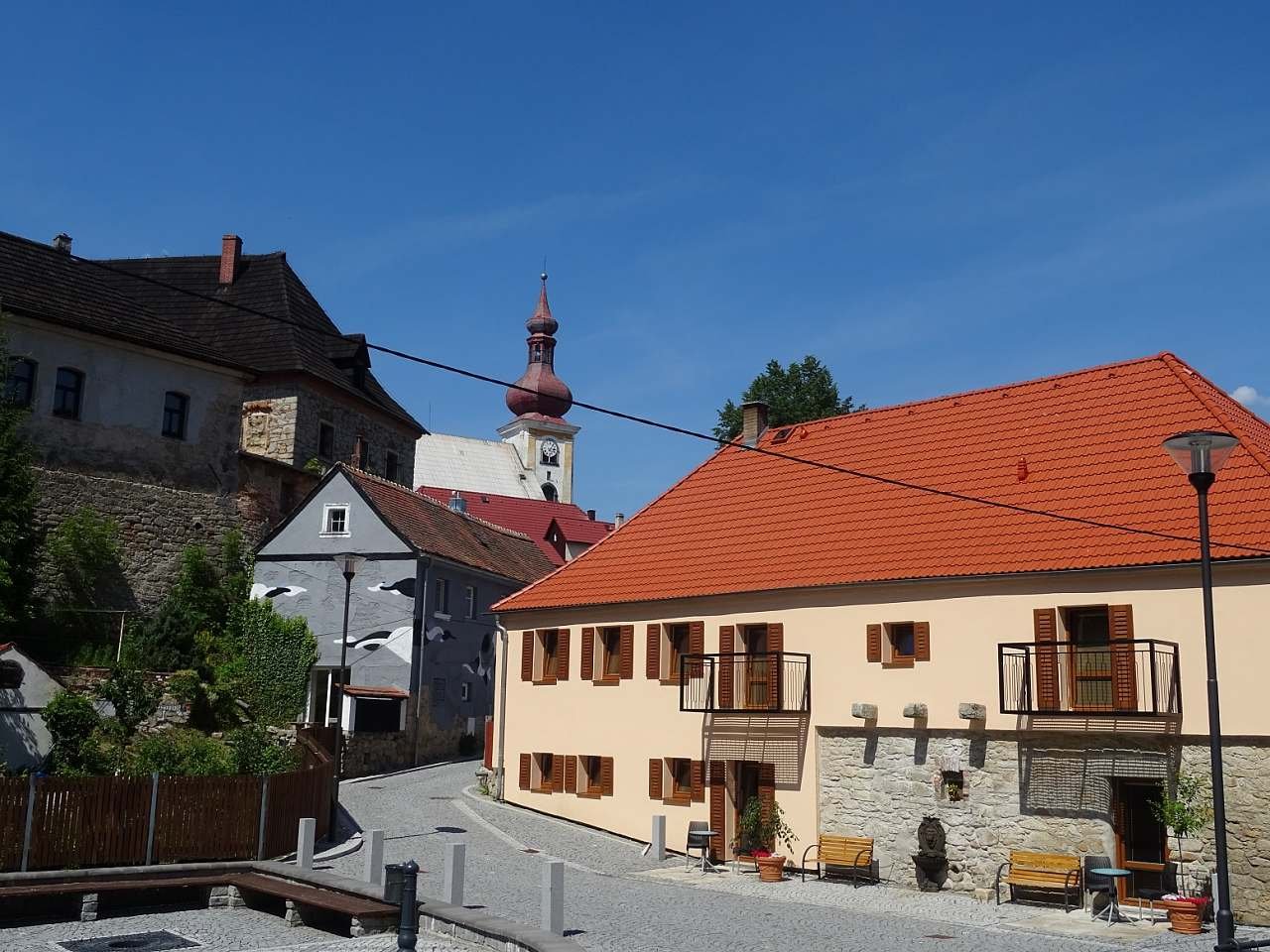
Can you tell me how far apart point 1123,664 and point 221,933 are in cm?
1405

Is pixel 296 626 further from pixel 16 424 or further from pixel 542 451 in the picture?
pixel 542 451

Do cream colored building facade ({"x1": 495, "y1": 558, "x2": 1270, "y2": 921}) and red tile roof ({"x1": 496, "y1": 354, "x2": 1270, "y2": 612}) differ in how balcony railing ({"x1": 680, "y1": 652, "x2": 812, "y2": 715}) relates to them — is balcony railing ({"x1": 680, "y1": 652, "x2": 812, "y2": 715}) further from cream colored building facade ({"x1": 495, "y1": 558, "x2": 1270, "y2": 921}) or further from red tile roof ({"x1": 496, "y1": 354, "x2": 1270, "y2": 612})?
red tile roof ({"x1": 496, "y1": 354, "x2": 1270, "y2": 612})

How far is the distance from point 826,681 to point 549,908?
10.4 m

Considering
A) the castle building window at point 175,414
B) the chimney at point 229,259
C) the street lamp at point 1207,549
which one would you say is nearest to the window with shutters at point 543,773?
the castle building window at point 175,414

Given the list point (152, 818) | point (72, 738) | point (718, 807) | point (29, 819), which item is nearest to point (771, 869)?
point (718, 807)

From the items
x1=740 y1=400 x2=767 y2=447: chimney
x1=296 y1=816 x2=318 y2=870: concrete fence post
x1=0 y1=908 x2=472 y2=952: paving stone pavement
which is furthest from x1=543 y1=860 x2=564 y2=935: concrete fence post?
x1=740 y1=400 x2=767 y2=447: chimney

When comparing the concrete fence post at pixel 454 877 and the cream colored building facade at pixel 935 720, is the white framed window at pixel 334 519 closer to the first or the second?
the cream colored building facade at pixel 935 720

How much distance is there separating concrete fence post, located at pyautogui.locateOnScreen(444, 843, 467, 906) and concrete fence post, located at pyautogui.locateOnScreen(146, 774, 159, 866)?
5.64 meters

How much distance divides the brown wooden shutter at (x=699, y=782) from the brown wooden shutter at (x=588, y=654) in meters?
3.80

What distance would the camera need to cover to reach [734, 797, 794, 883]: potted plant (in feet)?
81.9

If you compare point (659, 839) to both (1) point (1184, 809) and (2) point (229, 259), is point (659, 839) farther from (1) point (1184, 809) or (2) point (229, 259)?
(2) point (229, 259)

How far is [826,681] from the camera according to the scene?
25.0 m

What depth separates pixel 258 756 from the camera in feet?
83.2

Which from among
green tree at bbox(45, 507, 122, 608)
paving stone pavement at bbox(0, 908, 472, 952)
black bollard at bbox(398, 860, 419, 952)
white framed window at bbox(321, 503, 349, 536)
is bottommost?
paving stone pavement at bbox(0, 908, 472, 952)
